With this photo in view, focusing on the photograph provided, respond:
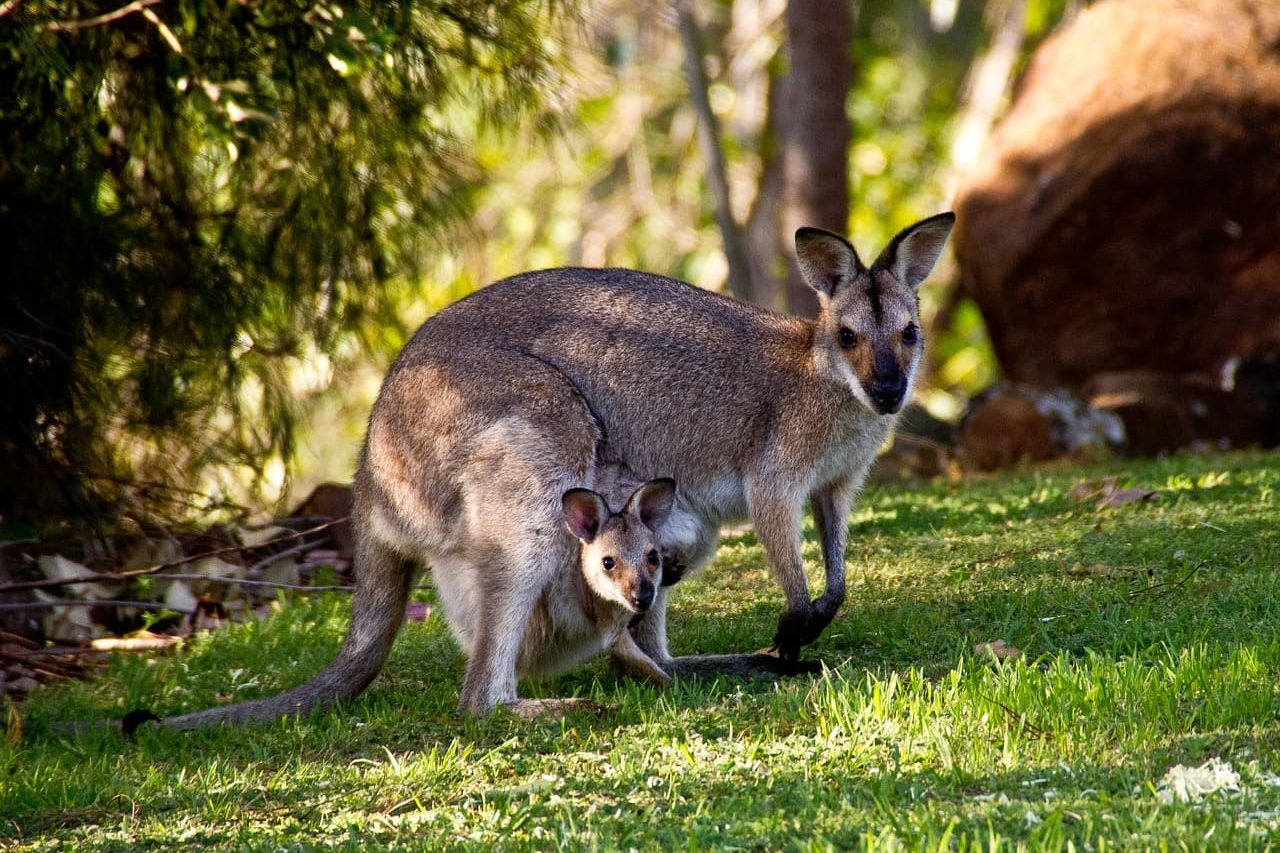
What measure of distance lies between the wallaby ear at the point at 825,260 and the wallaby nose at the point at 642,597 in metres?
1.44

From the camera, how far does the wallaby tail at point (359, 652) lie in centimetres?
491

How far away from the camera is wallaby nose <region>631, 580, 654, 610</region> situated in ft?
15.8

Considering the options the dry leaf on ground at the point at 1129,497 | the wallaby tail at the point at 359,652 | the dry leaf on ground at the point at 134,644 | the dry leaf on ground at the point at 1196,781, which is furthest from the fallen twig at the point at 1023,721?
the dry leaf on ground at the point at 134,644

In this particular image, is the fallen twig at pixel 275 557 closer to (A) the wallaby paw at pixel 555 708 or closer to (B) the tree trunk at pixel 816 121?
(A) the wallaby paw at pixel 555 708

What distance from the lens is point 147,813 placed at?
4.04 meters

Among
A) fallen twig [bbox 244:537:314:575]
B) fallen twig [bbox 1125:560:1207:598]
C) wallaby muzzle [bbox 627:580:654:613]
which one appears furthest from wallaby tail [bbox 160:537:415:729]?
fallen twig [bbox 1125:560:1207:598]

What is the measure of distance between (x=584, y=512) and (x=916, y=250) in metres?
1.66

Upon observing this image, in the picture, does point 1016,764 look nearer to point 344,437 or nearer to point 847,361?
A: point 847,361

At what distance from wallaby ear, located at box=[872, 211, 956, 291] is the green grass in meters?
1.19

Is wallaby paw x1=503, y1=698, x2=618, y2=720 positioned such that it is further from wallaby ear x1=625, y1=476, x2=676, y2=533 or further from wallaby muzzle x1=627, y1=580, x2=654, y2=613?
wallaby ear x1=625, y1=476, x2=676, y2=533

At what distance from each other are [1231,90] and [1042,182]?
1.31 m

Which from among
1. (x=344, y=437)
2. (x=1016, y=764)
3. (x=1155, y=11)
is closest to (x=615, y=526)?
(x=1016, y=764)

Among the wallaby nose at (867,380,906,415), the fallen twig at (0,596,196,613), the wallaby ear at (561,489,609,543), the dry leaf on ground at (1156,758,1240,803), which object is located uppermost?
the wallaby nose at (867,380,906,415)

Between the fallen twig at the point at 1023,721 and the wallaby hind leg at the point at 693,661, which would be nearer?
the fallen twig at the point at 1023,721
